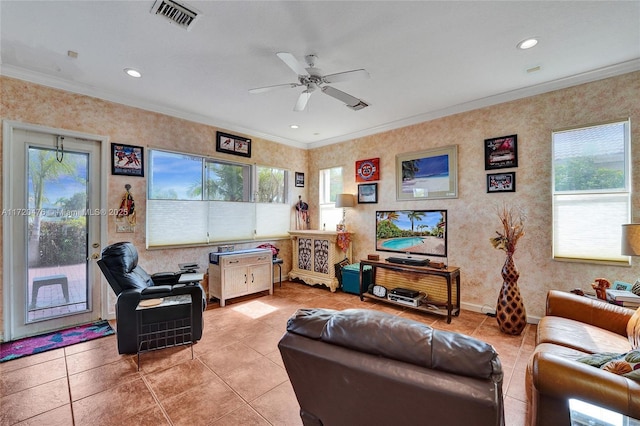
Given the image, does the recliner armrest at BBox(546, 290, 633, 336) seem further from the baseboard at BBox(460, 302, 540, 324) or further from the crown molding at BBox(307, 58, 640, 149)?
the crown molding at BBox(307, 58, 640, 149)

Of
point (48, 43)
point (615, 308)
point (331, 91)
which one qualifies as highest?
point (48, 43)

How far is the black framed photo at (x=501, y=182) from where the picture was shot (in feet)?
11.0

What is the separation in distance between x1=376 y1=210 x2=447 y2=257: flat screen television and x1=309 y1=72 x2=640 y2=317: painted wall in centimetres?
12

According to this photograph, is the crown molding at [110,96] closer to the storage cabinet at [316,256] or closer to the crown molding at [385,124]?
the crown molding at [385,124]

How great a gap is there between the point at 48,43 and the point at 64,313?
288 centimetres

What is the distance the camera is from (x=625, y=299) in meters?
2.14

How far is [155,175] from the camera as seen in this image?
3783 millimetres

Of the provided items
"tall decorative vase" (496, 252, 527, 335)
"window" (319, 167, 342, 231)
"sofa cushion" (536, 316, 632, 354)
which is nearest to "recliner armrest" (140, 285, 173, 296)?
"sofa cushion" (536, 316, 632, 354)

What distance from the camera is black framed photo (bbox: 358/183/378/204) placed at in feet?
15.3

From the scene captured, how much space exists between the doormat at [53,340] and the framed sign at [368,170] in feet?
13.7

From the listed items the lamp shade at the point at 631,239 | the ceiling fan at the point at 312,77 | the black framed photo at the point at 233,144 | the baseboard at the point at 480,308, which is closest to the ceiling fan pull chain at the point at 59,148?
the black framed photo at the point at 233,144

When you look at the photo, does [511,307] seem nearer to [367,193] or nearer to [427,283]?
[427,283]

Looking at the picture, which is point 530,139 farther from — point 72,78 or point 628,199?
point 72,78

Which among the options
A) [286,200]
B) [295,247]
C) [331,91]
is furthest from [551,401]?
[286,200]
